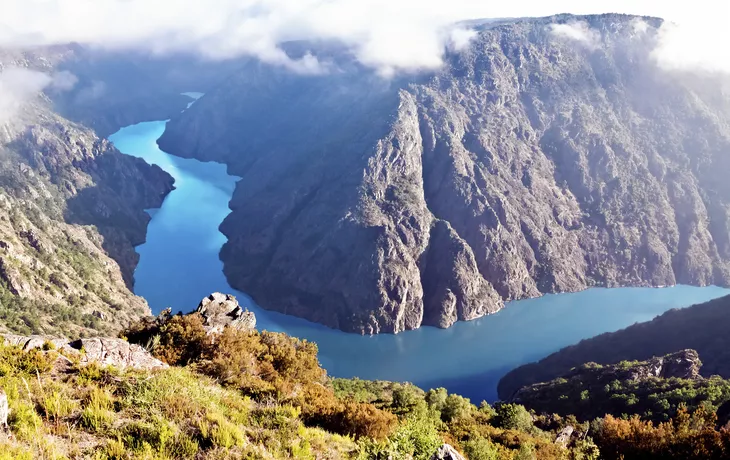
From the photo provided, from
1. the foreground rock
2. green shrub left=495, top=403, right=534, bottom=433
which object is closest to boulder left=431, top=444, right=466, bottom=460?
the foreground rock

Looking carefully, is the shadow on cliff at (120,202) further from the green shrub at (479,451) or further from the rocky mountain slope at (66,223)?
the green shrub at (479,451)

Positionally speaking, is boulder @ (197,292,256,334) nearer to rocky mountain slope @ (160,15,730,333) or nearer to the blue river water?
the blue river water

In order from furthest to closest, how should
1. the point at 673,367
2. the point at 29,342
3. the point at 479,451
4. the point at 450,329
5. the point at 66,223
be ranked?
the point at 66,223 → the point at 450,329 → the point at 673,367 → the point at 479,451 → the point at 29,342

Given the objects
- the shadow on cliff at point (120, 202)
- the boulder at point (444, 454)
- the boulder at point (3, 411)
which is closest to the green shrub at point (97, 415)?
the boulder at point (3, 411)

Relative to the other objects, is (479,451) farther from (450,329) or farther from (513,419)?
(450,329)

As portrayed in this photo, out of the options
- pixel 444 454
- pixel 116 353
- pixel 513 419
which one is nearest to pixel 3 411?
pixel 116 353
